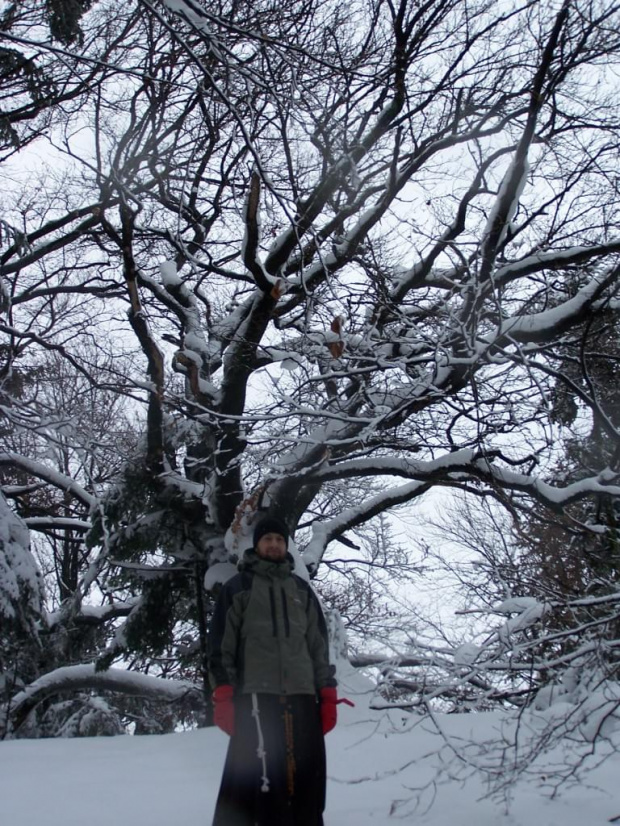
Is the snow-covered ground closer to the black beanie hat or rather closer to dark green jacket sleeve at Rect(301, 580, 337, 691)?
dark green jacket sleeve at Rect(301, 580, 337, 691)

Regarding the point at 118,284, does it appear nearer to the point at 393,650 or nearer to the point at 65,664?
the point at 65,664

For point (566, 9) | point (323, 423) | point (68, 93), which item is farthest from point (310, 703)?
point (68, 93)

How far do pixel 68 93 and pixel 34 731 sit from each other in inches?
336

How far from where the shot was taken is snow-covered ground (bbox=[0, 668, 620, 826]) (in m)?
3.11

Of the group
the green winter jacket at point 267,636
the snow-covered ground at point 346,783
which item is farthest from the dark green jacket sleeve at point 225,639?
the snow-covered ground at point 346,783

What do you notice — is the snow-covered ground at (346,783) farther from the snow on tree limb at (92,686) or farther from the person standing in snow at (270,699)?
the snow on tree limb at (92,686)

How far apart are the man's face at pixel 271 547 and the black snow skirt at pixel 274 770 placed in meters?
0.64

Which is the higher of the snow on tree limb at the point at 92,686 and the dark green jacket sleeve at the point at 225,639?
the snow on tree limb at the point at 92,686

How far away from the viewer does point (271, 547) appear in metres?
3.41

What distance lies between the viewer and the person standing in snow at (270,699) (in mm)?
2984

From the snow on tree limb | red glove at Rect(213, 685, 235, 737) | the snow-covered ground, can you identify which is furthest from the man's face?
the snow on tree limb

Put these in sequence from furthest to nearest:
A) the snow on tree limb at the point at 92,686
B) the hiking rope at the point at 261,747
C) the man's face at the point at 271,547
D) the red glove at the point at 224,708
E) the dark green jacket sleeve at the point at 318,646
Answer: the snow on tree limb at the point at 92,686 → the man's face at the point at 271,547 → the dark green jacket sleeve at the point at 318,646 → the red glove at the point at 224,708 → the hiking rope at the point at 261,747

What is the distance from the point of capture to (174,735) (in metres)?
5.73

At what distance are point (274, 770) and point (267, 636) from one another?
1.81ft
